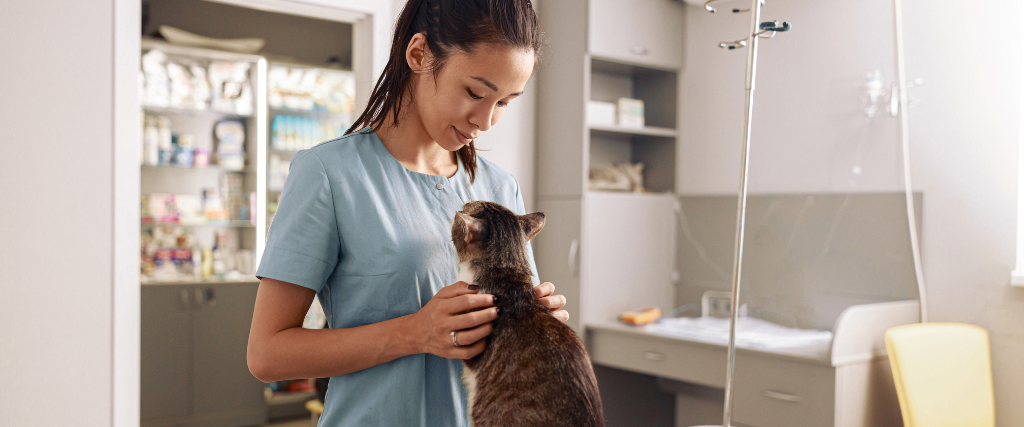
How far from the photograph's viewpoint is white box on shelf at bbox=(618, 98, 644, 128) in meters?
3.23

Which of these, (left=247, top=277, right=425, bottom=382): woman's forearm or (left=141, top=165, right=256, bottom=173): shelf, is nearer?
(left=247, top=277, right=425, bottom=382): woman's forearm

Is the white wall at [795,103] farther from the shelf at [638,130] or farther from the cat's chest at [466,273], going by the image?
the cat's chest at [466,273]

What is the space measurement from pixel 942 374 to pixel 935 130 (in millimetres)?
926

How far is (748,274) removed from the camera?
10.1 feet

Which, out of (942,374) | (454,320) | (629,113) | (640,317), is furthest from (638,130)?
(454,320)

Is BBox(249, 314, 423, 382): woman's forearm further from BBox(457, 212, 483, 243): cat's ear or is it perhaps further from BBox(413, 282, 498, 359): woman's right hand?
BBox(457, 212, 483, 243): cat's ear

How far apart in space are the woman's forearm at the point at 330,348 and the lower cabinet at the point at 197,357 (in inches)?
119

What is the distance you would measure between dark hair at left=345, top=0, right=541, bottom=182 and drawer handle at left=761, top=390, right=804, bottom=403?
69.0 inches

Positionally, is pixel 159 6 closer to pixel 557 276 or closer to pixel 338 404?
pixel 557 276

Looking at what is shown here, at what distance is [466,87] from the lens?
33.4 inches

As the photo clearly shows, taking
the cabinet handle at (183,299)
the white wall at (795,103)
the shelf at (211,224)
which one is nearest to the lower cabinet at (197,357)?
the cabinet handle at (183,299)

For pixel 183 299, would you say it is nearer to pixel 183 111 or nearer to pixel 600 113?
pixel 183 111

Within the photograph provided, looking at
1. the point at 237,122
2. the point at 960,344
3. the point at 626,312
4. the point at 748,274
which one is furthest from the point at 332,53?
the point at 960,344

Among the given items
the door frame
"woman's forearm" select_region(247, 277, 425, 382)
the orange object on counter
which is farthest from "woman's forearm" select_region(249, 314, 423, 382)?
the orange object on counter
